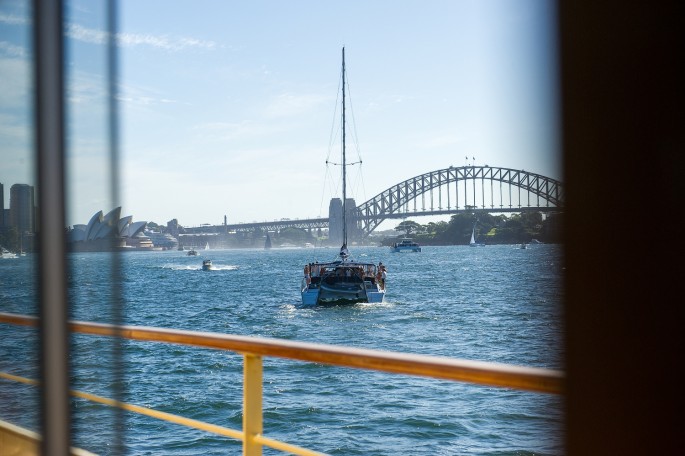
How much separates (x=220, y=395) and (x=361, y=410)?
192 cm

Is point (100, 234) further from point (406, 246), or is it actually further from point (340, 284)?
point (406, 246)

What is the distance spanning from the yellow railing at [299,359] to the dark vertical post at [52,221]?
50 millimetres

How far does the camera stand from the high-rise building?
1.25 m

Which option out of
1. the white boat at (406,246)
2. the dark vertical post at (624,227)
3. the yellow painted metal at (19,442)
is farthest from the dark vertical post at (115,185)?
the white boat at (406,246)

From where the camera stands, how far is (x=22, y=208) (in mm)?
1305

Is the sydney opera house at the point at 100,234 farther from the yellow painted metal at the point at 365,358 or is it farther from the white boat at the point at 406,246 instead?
the white boat at the point at 406,246

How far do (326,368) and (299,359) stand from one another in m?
9.16

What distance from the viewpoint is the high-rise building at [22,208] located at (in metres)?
1.25

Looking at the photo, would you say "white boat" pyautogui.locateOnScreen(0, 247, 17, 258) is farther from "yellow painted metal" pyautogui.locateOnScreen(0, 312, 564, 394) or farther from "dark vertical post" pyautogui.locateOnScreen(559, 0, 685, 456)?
"dark vertical post" pyautogui.locateOnScreen(559, 0, 685, 456)

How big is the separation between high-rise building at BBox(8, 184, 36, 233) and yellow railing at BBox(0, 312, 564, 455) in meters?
0.18

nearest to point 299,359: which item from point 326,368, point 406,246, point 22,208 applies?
point 22,208

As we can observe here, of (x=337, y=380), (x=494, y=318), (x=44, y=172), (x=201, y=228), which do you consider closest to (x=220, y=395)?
(x=337, y=380)

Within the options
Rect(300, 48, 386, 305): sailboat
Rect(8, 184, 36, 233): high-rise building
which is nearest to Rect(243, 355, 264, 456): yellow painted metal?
Rect(8, 184, 36, 233): high-rise building

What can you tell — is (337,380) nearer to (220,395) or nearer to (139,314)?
(220,395)
